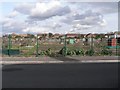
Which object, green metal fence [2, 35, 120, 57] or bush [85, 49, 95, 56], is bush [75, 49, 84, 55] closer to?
green metal fence [2, 35, 120, 57]

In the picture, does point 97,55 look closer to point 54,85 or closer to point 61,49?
point 61,49

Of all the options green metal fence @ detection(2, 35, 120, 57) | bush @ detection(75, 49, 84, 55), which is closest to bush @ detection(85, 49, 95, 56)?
green metal fence @ detection(2, 35, 120, 57)

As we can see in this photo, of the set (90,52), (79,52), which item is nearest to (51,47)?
(79,52)

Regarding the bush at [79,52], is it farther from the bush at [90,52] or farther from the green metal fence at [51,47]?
the bush at [90,52]

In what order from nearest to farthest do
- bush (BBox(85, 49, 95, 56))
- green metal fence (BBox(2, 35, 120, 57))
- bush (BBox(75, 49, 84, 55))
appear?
green metal fence (BBox(2, 35, 120, 57)) → bush (BBox(75, 49, 84, 55)) → bush (BBox(85, 49, 95, 56))

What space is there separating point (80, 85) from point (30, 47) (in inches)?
760

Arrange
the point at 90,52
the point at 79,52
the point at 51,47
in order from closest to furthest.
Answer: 1. the point at 79,52
2. the point at 90,52
3. the point at 51,47

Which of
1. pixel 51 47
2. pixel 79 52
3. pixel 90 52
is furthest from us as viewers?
pixel 51 47

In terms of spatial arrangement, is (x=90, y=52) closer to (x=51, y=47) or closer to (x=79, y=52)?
(x=79, y=52)

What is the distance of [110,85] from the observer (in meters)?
10.3

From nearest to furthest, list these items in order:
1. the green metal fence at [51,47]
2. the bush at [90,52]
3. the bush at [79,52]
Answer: the green metal fence at [51,47] < the bush at [79,52] < the bush at [90,52]

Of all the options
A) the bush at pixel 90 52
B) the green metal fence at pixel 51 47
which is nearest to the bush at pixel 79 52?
the green metal fence at pixel 51 47

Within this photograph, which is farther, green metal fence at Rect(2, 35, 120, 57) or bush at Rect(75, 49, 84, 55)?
bush at Rect(75, 49, 84, 55)

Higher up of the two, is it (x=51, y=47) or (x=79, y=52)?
(x=51, y=47)
